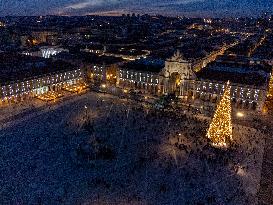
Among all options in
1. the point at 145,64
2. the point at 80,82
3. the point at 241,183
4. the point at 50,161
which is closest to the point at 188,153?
the point at 241,183

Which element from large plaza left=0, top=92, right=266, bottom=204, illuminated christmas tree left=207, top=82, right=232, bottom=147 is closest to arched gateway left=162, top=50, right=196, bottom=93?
large plaza left=0, top=92, right=266, bottom=204

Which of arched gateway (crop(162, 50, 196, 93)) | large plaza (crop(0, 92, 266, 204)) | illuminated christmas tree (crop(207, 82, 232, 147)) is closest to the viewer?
large plaza (crop(0, 92, 266, 204))

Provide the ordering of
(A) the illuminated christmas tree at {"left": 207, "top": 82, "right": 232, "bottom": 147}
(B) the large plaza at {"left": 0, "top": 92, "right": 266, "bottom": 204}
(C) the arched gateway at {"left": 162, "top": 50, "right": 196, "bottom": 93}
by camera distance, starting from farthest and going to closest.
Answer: (C) the arched gateway at {"left": 162, "top": 50, "right": 196, "bottom": 93}
(A) the illuminated christmas tree at {"left": 207, "top": 82, "right": 232, "bottom": 147}
(B) the large plaza at {"left": 0, "top": 92, "right": 266, "bottom": 204}

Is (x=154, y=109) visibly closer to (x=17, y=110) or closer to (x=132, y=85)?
(x=132, y=85)

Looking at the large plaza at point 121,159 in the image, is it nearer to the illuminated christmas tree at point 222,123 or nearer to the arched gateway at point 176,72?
the illuminated christmas tree at point 222,123

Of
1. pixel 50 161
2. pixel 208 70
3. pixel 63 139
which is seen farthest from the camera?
pixel 208 70

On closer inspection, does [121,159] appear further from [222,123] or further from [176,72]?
[176,72]

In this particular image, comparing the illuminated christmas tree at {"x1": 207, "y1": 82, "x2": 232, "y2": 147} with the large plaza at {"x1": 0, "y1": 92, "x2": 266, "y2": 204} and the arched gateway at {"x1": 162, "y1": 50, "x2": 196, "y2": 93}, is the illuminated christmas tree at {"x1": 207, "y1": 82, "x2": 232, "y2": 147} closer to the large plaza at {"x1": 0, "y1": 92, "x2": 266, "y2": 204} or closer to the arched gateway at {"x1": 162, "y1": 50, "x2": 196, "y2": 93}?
the large plaza at {"x1": 0, "y1": 92, "x2": 266, "y2": 204}

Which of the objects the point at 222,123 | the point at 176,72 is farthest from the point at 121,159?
the point at 176,72
